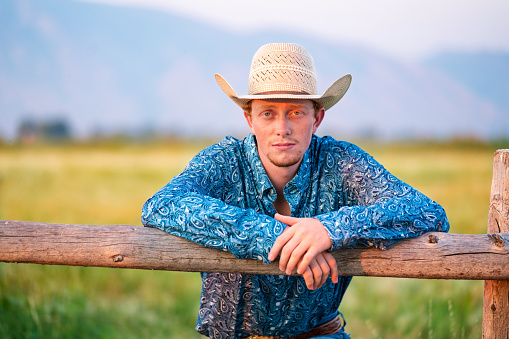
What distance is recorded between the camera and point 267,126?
233cm

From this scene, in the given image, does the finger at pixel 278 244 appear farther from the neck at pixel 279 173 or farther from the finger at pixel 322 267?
the neck at pixel 279 173

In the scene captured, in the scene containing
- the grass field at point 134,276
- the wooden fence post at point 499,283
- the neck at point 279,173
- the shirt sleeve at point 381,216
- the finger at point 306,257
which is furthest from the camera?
the grass field at point 134,276

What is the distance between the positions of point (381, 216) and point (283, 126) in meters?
0.64

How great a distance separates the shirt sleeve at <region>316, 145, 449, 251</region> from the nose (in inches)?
17.6

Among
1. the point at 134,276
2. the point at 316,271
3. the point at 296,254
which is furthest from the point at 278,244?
the point at 134,276

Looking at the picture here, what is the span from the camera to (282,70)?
2334 mm

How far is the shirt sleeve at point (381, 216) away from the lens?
191cm

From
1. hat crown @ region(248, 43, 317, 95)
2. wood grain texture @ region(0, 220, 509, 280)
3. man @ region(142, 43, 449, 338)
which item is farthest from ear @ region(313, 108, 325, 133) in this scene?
wood grain texture @ region(0, 220, 509, 280)

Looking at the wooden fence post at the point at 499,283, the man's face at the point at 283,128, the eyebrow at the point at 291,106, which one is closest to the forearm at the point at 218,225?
the man's face at the point at 283,128

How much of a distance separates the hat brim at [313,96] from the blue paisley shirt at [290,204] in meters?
0.21

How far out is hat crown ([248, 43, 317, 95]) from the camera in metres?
2.31

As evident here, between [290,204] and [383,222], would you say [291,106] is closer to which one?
[290,204]

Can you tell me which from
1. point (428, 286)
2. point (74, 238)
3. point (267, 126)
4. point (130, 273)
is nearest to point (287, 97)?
point (267, 126)

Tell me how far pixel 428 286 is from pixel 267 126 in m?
6.07
